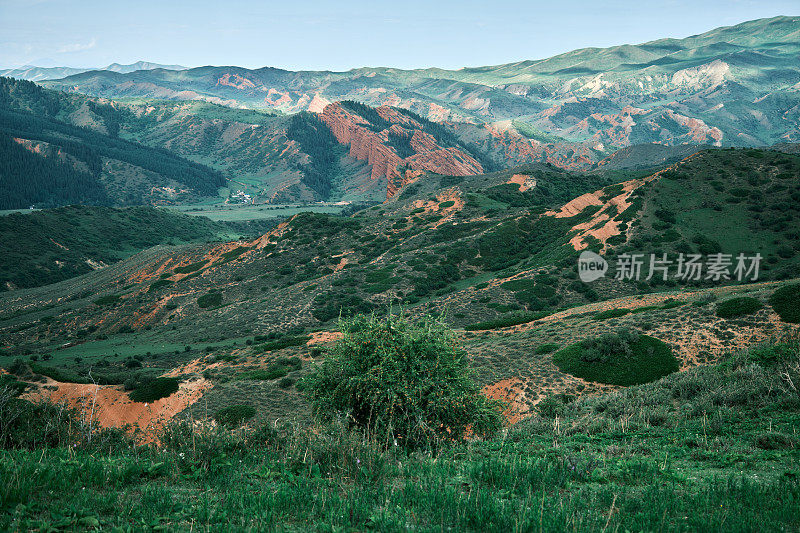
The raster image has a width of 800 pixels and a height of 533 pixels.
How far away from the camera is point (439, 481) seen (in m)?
9.31

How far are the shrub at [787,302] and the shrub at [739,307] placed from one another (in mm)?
872

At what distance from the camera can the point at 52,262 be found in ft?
479

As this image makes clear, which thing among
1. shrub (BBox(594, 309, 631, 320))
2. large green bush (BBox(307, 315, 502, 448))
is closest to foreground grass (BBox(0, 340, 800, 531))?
large green bush (BBox(307, 315, 502, 448))

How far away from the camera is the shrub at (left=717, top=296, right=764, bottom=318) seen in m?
29.6

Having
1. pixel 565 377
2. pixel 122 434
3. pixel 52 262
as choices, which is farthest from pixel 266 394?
pixel 52 262

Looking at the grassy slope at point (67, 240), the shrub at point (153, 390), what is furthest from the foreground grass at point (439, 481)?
the grassy slope at point (67, 240)

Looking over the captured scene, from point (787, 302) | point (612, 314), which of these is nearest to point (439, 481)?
point (787, 302)

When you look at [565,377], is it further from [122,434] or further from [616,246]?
[616,246]

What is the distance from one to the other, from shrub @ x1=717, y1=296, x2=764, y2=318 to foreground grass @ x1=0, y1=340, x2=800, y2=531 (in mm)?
18387

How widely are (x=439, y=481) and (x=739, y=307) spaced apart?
3059cm

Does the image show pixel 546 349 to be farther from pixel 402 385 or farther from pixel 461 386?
pixel 402 385

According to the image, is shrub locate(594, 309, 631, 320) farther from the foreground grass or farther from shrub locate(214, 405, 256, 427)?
shrub locate(214, 405, 256, 427)

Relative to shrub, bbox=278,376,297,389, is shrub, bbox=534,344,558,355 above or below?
above

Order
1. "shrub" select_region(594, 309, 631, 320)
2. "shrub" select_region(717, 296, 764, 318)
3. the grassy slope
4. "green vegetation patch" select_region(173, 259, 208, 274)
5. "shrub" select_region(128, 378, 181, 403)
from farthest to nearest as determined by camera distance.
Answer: the grassy slope, "green vegetation patch" select_region(173, 259, 208, 274), "shrub" select_region(594, 309, 631, 320), "shrub" select_region(128, 378, 181, 403), "shrub" select_region(717, 296, 764, 318)
